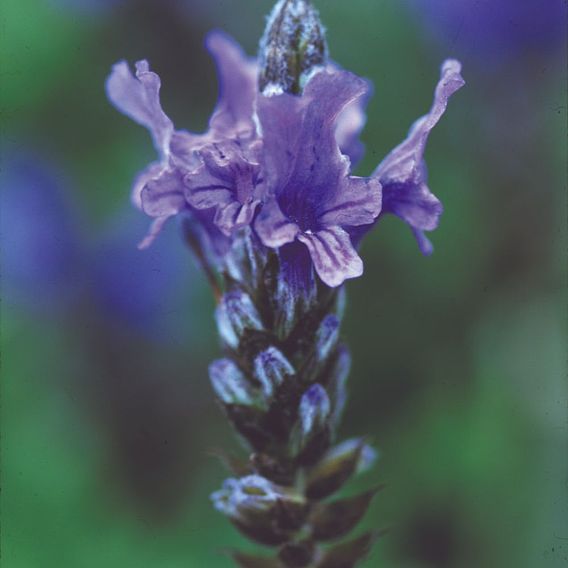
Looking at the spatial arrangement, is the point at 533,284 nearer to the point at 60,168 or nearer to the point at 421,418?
the point at 421,418

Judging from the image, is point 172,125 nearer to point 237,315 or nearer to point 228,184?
point 228,184

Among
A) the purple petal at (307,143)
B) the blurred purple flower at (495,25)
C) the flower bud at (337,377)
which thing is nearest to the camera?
the purple petal at (307,143)

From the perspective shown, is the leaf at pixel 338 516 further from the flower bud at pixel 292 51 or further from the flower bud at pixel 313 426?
the flower bud at pixel 292 51

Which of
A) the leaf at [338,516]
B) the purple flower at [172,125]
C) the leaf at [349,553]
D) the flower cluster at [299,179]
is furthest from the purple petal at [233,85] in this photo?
the leaf at [349,553]

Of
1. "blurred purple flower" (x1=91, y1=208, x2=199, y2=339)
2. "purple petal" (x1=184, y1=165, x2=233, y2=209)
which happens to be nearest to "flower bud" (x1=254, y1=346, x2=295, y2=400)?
"purple petal" (x1=184, y1=165, x2=233, y2=209)

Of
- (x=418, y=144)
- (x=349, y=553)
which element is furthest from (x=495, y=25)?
(x=349, y=553)

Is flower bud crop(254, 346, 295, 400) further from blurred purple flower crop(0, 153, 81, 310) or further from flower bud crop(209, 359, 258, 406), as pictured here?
blurred purple flower crop(0, 153, 81, 310)
